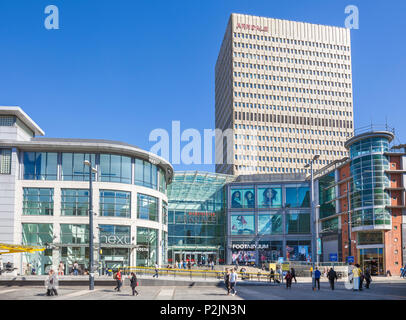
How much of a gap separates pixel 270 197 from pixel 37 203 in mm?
42136

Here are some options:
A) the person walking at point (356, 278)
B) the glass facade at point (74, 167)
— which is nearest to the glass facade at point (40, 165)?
the glass facade at point (74, 167)

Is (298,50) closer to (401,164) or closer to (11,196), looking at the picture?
(401,164)

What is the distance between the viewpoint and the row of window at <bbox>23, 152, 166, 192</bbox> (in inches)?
1905

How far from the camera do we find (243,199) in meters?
80.8

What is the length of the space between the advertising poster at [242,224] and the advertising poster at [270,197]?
112 inches

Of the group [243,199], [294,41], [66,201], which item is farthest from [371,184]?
[294,41]

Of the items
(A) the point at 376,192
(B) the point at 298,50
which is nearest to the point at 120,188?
(A) the point at 376,192

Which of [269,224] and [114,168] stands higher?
[114,168]

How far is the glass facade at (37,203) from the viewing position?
47.7m

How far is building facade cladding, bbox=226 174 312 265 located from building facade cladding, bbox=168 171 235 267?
328 cm

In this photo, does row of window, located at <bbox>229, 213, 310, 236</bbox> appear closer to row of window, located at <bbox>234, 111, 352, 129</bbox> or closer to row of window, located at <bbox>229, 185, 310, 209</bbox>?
row of window, located at <bbox>229, 185, 310, 209</bbox>

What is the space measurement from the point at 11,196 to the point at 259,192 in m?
43.3

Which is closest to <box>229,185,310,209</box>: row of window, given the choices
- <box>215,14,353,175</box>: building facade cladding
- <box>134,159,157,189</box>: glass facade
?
<box>134,159,157,189</box>: glass facade

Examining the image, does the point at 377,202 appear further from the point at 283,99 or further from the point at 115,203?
the point at 283,99
